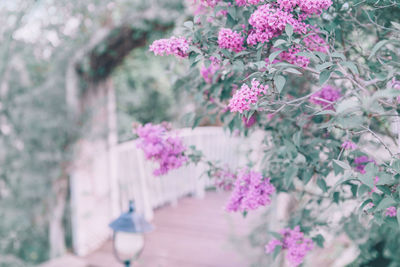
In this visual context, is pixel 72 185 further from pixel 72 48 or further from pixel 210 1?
pixel 210 1

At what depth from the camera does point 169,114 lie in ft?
21.6

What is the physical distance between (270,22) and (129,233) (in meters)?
1.71

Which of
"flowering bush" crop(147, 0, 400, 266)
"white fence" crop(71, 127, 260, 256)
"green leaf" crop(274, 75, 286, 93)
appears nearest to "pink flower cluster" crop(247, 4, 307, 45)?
"flowering bush" crop(147, 0, 400, 266)

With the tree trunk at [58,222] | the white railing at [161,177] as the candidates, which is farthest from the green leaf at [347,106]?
the tree trunk at [58,222]

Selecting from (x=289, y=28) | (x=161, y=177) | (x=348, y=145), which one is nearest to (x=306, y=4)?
(x=289, y=28)

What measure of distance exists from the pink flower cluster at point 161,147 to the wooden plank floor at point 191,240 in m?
1.42

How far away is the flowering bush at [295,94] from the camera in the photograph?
2.97 feet

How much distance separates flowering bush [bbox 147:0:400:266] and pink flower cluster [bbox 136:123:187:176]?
0.72 feet

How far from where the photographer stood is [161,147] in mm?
1319

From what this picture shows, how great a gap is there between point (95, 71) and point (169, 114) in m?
3.07

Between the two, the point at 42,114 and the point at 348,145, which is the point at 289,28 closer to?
the point at 348,145

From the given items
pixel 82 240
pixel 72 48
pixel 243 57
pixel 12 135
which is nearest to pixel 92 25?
pixel 72 48

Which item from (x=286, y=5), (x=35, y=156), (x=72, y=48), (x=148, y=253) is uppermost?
(x=72, y=48)

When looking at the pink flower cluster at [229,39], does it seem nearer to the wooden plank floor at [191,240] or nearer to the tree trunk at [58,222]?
the wooden plank floor at [191,240]
